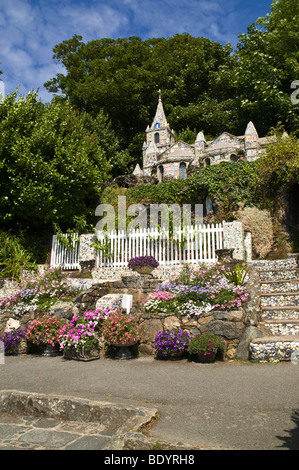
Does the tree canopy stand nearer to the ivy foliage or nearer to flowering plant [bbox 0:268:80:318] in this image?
the ivy foliage

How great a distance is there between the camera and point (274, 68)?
73.8ft

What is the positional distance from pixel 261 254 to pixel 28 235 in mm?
9322

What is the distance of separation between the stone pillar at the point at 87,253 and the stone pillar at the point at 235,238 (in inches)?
179

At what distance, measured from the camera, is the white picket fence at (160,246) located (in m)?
11.2

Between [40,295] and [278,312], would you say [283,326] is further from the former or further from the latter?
[40,295]

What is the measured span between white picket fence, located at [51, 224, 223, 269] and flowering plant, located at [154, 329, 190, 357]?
4517mm

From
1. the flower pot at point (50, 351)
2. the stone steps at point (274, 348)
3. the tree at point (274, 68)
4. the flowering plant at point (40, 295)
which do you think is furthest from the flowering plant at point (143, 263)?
the tree at point (274, 68)

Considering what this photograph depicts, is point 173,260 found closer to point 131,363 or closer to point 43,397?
point 131,363

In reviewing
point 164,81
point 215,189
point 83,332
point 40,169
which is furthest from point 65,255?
point 164,81

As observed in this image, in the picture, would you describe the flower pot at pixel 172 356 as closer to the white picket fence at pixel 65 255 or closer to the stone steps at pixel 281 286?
the stone steps at pixel 281 286

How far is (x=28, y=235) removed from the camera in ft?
45.5

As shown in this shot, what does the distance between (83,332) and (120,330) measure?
32.0 inches

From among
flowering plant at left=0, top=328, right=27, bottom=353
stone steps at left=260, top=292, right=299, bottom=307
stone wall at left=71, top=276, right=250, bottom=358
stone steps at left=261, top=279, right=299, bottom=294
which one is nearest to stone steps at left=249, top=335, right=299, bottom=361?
stone wall at left=71, top=276, right=250, bottom=358

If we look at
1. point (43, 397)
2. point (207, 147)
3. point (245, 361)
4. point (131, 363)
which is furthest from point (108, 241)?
point (207, 147)
